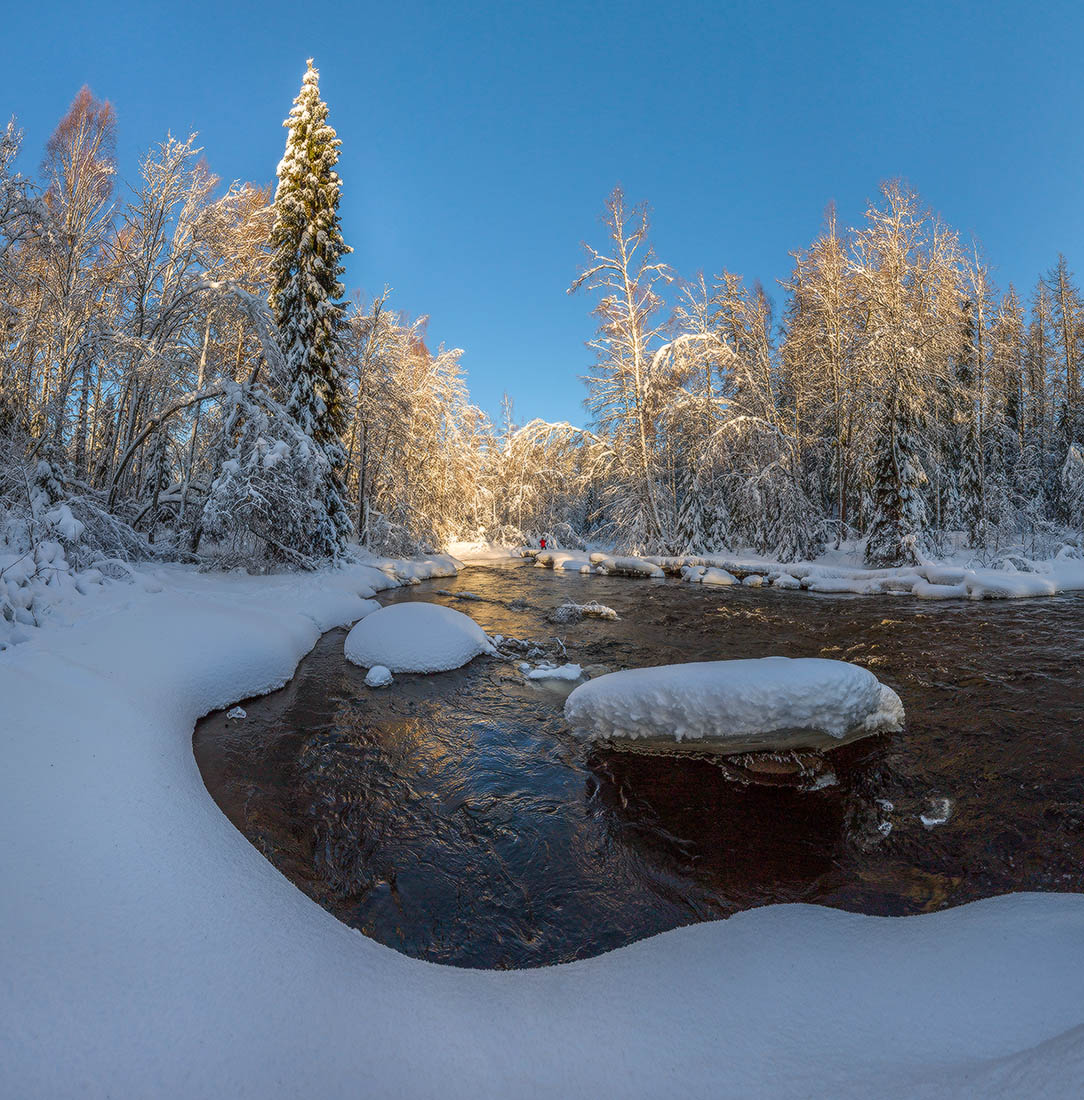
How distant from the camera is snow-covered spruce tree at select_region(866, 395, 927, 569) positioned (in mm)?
15633

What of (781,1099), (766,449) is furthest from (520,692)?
(766,449)

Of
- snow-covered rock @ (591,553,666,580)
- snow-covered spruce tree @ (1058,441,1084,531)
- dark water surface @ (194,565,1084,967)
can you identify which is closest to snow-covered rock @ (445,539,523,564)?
snow-covered rock @ (591,553,666,580)

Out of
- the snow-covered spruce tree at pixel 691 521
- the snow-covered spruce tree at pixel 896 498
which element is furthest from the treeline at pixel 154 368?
the snow-covered spruce tree at pixel 896 498

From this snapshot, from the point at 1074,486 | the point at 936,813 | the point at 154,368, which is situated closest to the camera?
the point at 936,813

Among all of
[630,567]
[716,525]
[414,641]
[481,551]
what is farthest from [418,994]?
[481,551]

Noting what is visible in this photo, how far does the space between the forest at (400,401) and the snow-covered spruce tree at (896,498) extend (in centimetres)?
9

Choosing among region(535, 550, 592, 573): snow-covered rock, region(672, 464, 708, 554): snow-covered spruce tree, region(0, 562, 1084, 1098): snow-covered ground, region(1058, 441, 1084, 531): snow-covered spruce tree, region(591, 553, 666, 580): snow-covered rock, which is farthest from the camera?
region(672, 464, 708, 554): snow-covered spruce tree

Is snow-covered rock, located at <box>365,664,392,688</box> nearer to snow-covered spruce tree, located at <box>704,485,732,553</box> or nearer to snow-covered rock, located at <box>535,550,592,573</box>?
snow-covered rock, located at <box>535,550,592,573</box>

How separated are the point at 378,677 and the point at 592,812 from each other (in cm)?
372

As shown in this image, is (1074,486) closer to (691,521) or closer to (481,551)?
(691,521)

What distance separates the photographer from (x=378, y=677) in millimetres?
6602

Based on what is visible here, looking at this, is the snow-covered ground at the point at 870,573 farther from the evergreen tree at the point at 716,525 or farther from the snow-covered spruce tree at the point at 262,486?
the snow-covered spruce tree at the point at 262,486

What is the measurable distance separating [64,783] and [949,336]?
2394cm

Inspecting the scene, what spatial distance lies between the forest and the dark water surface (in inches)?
202
